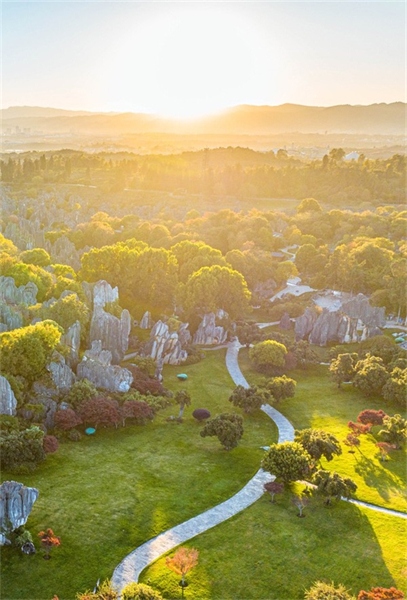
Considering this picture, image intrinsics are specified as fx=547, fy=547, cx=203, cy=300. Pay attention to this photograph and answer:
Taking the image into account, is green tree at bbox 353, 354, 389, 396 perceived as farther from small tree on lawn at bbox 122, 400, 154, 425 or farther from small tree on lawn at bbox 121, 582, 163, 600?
small tree on lawn at bbox 121, 582, 163, 600

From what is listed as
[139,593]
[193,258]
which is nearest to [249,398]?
[139,593]

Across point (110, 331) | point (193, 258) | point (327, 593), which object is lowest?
point (327, 593)

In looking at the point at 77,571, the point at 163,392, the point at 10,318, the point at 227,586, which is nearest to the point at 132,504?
the point at 77,571

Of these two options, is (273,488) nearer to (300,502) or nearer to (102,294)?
(300,502)

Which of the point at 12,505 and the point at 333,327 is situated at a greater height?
the point at 12,505

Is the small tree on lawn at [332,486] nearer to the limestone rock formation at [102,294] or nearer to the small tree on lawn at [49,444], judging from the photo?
the small tree on lawn at [49,444]

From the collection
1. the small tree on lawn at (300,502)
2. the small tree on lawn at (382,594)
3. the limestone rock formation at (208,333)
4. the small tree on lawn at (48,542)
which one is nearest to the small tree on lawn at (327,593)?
the small tree on lawn at (382,594)

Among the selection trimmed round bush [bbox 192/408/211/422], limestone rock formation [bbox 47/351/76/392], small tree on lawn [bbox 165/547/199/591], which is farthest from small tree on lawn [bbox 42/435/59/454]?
small tree on lawn [bbox 165/547/199/591]

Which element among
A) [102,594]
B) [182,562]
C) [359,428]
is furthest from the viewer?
[359,428]

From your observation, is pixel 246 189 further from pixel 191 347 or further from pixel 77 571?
pixel 77 571
